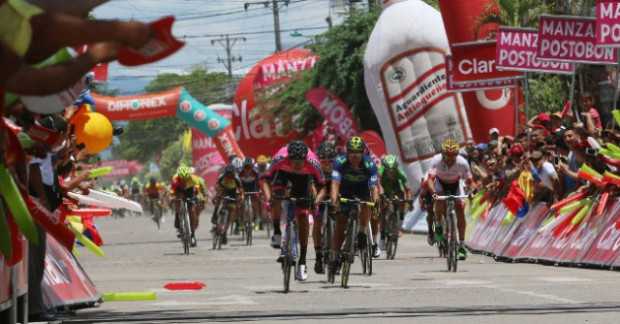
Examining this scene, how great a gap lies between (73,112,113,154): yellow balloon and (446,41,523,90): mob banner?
15.1 m

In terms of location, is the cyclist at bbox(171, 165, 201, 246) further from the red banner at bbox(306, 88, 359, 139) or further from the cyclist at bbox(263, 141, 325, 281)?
the red banner at bbox(306, 88, 359, 139)

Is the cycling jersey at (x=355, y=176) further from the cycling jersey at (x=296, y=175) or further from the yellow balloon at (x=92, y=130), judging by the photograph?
the yellow balloon at (x=92, y=130)

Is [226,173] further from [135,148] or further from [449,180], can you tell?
[135,148]

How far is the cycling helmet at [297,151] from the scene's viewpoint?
18297mm

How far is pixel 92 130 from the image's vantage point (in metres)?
18.8

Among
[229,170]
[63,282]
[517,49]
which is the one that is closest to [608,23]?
[517,49]

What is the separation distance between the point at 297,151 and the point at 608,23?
687 centimetres

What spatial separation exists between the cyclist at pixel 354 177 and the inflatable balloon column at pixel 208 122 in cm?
4640

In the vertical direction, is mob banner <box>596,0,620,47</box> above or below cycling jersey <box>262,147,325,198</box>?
above

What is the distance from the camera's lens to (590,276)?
60.7ft

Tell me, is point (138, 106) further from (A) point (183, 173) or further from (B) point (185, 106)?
(A) point (183, 173)

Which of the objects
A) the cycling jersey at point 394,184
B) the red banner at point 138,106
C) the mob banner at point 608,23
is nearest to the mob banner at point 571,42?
the mob banner at point 608,23

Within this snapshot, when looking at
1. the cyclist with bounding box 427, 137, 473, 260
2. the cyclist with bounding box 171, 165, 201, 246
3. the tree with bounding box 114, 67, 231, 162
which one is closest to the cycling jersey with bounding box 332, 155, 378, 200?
the cyclist with bounding box 427, 137, 473, 260

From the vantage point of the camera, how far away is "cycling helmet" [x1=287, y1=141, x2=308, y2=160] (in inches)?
720
